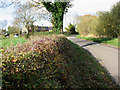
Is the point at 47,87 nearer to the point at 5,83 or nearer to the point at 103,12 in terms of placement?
the point at 5,83

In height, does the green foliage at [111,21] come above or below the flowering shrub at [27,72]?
above

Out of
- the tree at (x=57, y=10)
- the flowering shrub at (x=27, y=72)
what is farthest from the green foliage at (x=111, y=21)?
the flowering shrub at (x=27, y=72)

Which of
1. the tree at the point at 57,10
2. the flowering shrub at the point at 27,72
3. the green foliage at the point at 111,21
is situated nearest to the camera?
the flowering shrub at the point at 27,72

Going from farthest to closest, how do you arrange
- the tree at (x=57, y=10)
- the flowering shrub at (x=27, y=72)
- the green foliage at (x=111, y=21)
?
the green foliage at (x=111, y=21) → the tree at (x=57, y=10) → the flowering shrub at (x=27, y=72)

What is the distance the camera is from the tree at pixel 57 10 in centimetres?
1325

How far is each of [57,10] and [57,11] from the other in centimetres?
11

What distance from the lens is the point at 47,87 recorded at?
10.7 ft

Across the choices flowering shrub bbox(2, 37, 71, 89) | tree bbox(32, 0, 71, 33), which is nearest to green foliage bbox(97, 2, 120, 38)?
tree bbox(32, 0, 71, 33)

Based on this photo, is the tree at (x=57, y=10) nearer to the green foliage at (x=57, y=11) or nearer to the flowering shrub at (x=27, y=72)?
the green foliage at (x=57, y=11)

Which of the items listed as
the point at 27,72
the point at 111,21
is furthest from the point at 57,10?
the point at 111,21

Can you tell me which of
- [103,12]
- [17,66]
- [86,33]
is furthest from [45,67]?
[86,33]

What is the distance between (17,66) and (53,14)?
1140 cm

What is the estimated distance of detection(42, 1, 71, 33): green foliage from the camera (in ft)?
43.6

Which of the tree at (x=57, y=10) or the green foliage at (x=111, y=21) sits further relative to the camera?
the green foliage at (x=111, y=21)
